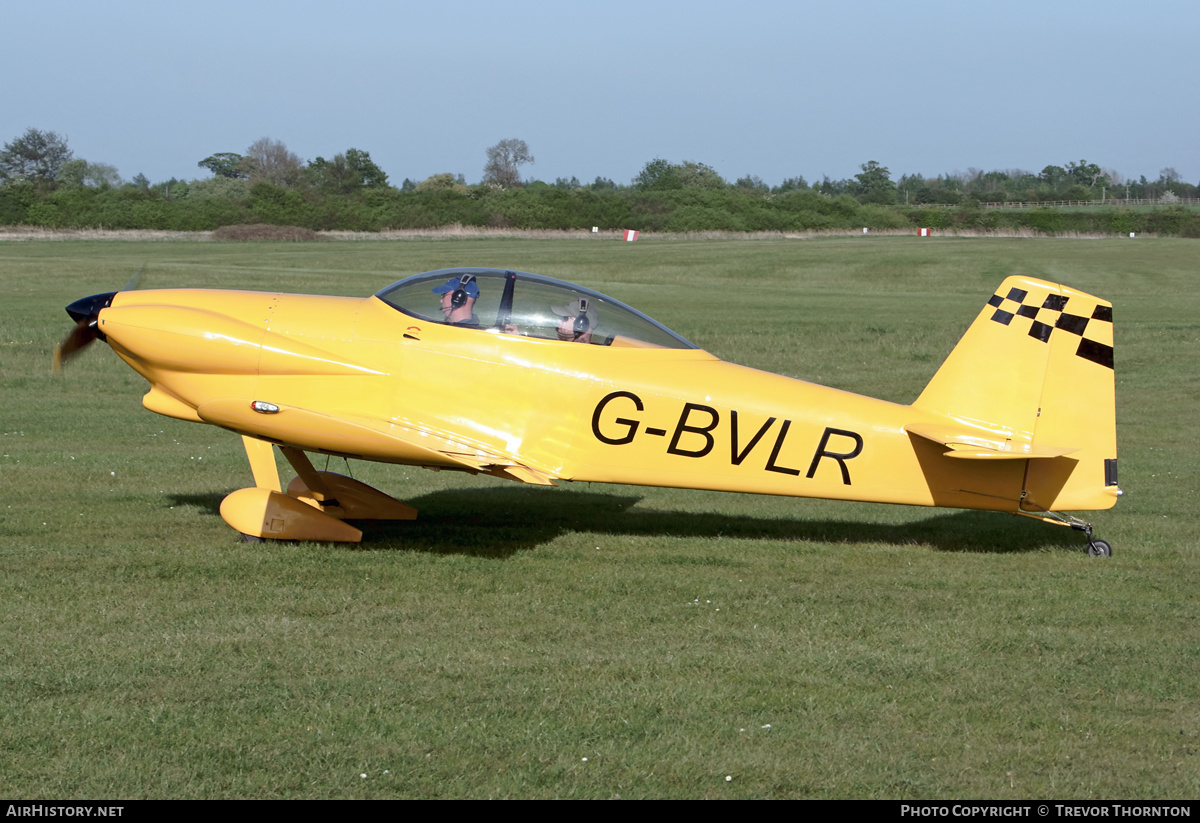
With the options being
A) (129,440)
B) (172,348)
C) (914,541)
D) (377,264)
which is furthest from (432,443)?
(377,264)

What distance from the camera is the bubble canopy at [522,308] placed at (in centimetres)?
829

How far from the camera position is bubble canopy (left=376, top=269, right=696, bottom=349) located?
326 inches

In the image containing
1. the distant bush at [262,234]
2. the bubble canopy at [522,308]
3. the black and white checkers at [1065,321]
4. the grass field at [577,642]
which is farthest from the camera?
the distant bush at [262,234]

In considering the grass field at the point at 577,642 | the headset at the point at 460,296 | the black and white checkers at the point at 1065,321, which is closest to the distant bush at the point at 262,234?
the grass field at the point at 577,642

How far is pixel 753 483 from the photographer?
811 centimetres

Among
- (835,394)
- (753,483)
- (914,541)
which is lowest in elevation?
(914,541)

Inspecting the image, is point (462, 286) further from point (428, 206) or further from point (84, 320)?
point (428, 206)

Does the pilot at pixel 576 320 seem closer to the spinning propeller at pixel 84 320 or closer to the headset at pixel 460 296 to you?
the headset at pixel 460 296

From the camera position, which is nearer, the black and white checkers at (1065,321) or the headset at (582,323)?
the black and white checkers at (1065,321)

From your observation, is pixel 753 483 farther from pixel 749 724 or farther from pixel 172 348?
pixel 172 348

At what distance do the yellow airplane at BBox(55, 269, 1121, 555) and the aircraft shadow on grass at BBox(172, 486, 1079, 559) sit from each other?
73 cm

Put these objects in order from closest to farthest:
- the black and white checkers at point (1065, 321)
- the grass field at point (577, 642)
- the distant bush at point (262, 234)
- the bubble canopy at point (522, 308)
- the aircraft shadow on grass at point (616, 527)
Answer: the grass field at point (577, 642) → the black and white checkers at point (1065, 321) → the bubble canopy at point (522, 308) → the aircraft shadow on grass at point (616, 527) → the distant bush at point (262, 234)

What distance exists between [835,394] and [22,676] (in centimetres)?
574

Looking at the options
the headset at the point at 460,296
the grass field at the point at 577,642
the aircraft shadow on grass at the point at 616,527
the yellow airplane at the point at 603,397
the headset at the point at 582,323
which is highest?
the headset at the point at 460,296
